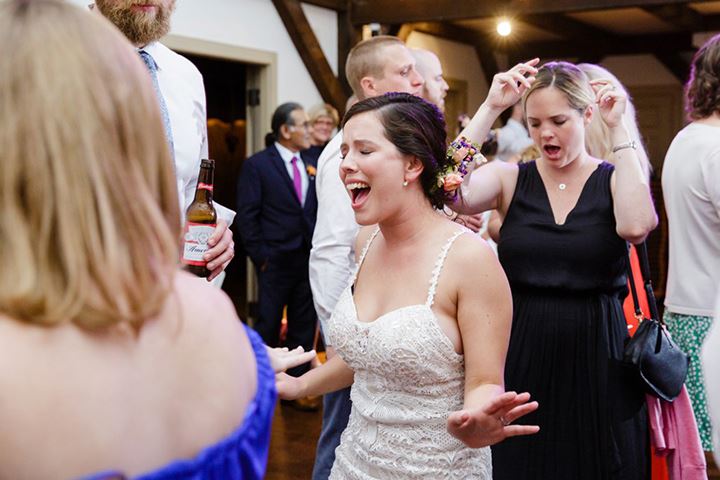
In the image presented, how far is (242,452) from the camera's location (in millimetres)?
1137

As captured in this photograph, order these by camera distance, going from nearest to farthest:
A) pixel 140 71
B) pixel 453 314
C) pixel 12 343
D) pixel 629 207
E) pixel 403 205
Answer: pixel 12 343 → pixel 140 71 → pixel 453 314 → pixel 403 205 → pixel 629 207

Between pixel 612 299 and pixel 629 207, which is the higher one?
pixel 629 207

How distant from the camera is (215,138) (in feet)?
37.3

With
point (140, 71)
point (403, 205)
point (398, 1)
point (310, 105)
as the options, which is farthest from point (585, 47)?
point (140, 71)

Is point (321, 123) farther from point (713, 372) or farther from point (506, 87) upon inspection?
point (713, 372)

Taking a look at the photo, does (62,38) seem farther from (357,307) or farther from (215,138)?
(215,138)

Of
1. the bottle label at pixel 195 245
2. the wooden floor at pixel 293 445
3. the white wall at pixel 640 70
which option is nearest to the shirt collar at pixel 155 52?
the bottle label at pixel 195 245

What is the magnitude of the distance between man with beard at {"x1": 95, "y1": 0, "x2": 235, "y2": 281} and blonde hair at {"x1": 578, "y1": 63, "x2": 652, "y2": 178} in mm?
1310

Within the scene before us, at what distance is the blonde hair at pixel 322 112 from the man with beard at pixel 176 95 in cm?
482

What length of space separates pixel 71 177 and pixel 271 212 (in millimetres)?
5215

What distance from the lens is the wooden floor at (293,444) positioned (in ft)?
14.7

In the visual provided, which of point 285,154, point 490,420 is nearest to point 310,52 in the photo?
point 285,154

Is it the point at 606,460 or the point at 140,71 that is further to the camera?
the point at 606,460

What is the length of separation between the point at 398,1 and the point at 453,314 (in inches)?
257
